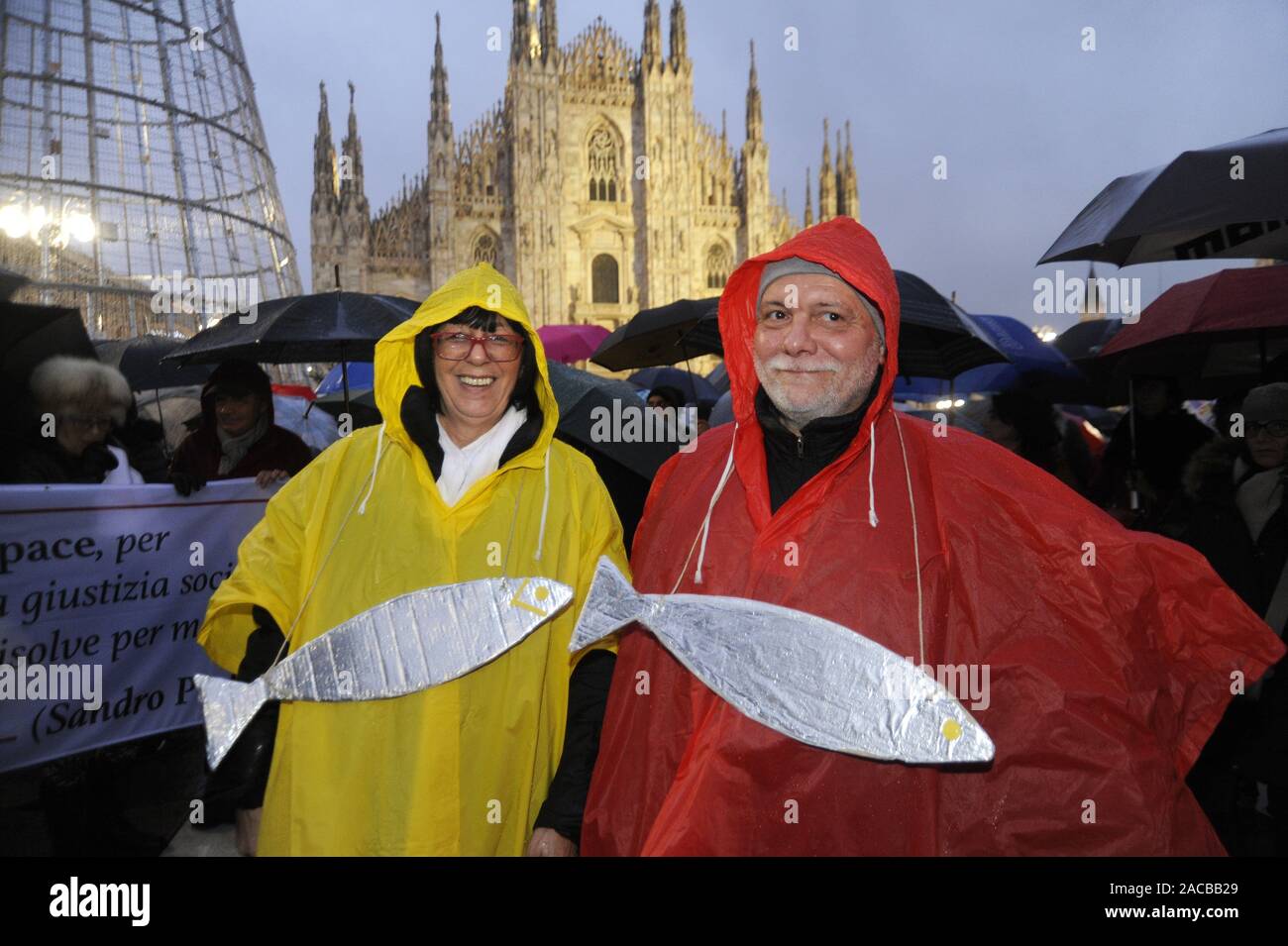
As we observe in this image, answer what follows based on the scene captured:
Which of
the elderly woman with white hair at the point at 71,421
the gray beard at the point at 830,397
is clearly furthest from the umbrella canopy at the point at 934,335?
the elderly woman with white hair at the point at 71,421

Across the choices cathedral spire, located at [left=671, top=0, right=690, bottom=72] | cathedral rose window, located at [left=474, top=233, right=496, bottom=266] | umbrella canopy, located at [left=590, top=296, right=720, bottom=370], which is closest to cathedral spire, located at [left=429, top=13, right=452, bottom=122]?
cathedral rose window, located at [left=474, top=233, right=496, bottom=266]

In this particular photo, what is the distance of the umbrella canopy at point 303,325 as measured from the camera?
4758mm

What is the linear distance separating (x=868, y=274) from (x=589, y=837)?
4.82 ft

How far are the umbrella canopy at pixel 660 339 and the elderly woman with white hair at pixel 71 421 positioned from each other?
4183mm

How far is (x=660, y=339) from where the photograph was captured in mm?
7988

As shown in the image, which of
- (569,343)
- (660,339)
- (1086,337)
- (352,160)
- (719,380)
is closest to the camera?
(660,339)

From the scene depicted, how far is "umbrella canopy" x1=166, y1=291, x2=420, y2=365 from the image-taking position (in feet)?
15.6

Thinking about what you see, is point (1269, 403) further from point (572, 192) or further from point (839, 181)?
point (839, 181)

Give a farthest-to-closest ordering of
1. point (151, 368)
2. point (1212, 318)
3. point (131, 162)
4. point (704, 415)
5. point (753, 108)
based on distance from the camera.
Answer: point (753, 108) < point (131, 162) < point (704, 415) < point (151, 368) < point (1212, 318)

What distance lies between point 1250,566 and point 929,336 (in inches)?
118

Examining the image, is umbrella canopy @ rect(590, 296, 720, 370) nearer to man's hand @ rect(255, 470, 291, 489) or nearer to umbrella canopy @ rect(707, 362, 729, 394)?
umbrella canopy @ rect(707, 362, 729, 394)

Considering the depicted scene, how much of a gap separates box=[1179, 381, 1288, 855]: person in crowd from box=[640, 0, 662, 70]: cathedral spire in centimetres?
3722

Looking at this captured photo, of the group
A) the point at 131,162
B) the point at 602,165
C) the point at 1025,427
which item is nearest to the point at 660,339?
the point at 1025,427
